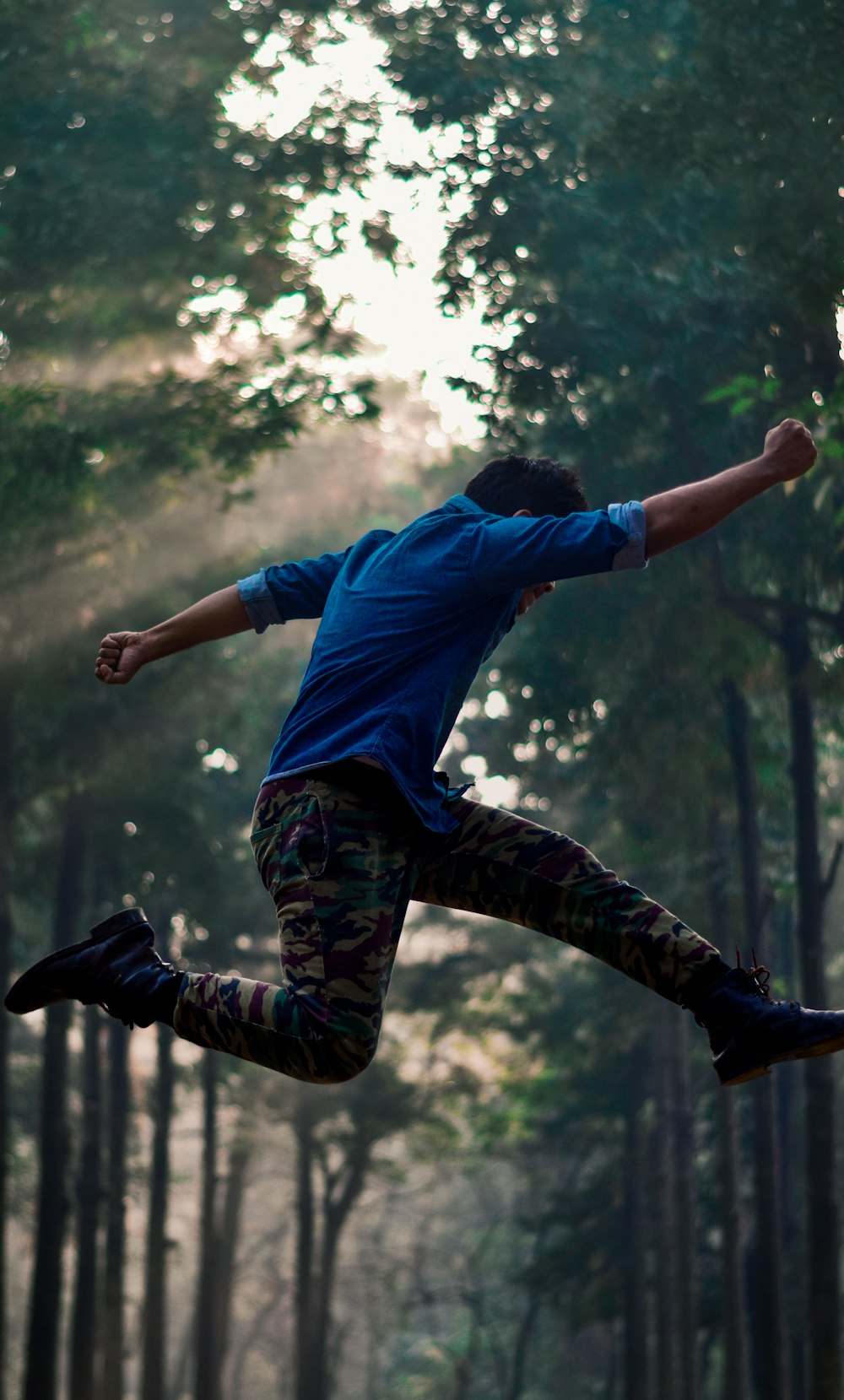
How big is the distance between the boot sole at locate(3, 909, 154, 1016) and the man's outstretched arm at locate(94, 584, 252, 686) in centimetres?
71

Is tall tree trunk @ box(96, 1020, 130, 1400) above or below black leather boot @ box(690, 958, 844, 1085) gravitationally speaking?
below

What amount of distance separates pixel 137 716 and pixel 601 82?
858 cm

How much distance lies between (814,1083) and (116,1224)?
14532 mm

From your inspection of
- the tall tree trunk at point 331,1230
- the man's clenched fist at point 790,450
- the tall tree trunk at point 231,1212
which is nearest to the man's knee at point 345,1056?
the man's clenched fist at point 790,450

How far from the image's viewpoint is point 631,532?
11.7 ft

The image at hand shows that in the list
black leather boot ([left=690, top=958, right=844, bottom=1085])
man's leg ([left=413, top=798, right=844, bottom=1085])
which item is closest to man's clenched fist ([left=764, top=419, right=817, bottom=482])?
man's leg ([left=413, top=798, right=844, bottom=1085])

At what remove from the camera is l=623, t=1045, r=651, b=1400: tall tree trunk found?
23.0 m

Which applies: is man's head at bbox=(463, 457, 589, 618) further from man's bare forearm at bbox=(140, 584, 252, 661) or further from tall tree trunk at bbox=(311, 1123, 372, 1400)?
tall tree trunk at bbox=(311, 1123, 372, 1400)

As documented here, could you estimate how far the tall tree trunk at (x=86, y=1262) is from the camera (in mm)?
19969

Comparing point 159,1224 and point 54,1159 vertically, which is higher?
point 54,1159

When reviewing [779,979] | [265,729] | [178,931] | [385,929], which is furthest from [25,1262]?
[385,929]

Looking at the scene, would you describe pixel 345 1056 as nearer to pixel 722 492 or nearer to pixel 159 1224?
pixel 722 492

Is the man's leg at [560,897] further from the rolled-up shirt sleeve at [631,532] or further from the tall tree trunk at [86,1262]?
the tall tree trunk at [86,1262]

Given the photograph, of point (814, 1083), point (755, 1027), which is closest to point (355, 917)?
point (755, 1027)
